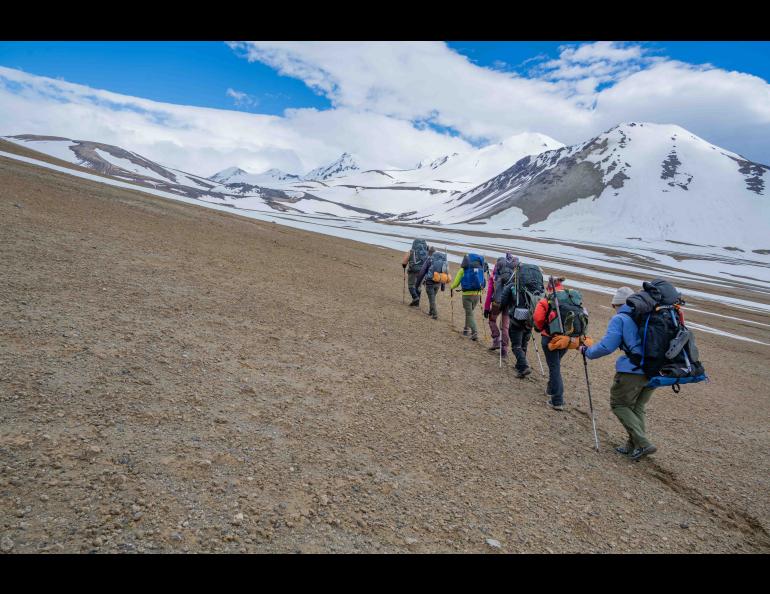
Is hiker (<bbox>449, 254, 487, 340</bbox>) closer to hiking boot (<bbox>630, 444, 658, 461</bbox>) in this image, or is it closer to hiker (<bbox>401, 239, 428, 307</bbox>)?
hiker (<bbox>401, 239, 428, 307</bbox>)

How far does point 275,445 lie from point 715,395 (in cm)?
1313

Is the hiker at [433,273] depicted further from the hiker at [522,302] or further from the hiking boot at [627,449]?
the hiking boot at [627,449]

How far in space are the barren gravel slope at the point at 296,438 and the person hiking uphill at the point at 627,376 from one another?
0.63m

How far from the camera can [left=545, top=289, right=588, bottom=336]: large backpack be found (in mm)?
8141

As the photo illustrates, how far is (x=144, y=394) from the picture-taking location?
19.3 feet

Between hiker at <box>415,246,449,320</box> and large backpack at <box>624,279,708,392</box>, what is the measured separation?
25.6ft

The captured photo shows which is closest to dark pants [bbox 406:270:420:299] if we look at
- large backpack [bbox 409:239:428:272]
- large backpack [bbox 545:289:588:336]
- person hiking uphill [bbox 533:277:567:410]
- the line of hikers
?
large backpack [bbox 409:239:428:272]

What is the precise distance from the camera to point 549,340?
8438 mm

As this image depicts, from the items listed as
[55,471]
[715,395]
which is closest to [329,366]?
[55,471]

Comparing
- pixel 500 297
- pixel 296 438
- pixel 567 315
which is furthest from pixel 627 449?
pixel 296 438

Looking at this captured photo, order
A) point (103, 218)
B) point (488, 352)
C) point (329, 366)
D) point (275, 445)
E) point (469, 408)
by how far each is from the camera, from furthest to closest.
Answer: point (103, 218) → point (488, 352) → point (329, 366) → point (469, 408) → point (275, 445)

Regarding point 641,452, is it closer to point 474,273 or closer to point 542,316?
point 542,316

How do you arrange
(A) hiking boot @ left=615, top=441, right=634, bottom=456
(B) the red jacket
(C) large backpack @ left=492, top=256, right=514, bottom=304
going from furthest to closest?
(C) large backpack @ left=492, top=256, right=514, bottom=304 < (B) the red jacket < (A) hiking boot @ left=615, top=441, right=634, bottom=456
